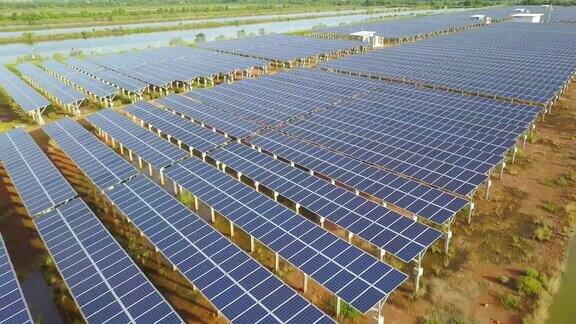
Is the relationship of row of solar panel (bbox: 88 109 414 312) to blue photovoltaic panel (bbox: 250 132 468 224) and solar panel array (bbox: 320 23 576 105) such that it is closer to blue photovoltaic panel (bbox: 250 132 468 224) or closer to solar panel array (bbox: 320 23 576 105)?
blue photovoltaic panel (bbox: 250 132 468 224)

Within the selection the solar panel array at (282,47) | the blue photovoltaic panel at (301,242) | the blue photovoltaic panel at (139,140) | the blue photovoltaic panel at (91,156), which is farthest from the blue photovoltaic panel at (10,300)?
the solar panel array at (282,47)

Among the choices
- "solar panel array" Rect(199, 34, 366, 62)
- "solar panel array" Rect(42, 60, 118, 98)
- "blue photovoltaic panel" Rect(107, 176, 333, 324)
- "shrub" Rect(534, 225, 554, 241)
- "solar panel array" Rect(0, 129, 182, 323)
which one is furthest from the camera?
"solar panel array" Rect(199, 34, 366, 62)

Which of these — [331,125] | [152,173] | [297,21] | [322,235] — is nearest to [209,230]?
[322,235]

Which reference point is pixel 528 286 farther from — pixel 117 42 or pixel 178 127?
pixel 117 42

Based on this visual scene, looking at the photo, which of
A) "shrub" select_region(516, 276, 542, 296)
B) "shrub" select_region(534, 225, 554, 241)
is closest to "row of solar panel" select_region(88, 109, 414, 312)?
"shrub" select_region(516, 276, 542, 296)

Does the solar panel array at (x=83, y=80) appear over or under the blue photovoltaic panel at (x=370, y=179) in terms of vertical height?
over

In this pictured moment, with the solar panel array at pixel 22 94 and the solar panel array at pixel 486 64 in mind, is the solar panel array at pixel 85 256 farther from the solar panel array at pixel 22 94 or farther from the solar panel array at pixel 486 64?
the solar panel array at pixel 486 64
